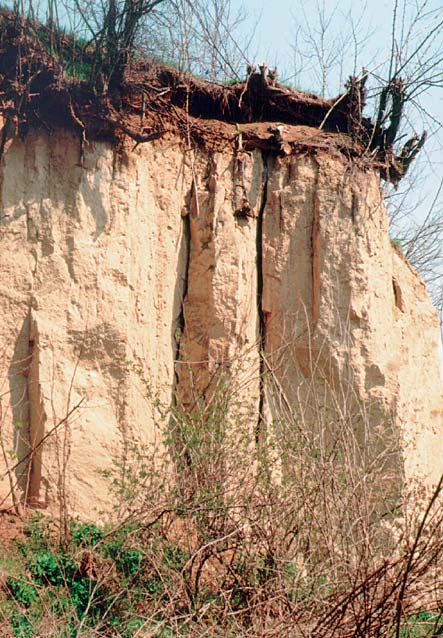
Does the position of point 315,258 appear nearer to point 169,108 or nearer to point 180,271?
point 180,271

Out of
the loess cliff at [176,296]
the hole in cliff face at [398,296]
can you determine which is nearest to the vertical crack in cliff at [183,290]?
the loess cliff at [176,296]

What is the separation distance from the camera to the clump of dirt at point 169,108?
7.41 meters

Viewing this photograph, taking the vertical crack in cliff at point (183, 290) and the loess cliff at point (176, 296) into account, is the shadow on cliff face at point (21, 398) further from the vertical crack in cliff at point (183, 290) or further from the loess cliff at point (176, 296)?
the vertical crack in cliff at point (183, 290)

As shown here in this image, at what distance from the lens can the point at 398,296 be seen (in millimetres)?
9008

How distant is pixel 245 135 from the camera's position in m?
8.31

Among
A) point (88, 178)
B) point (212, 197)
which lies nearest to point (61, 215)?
point (88, 178)

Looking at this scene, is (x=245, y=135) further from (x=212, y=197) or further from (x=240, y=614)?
(x=240, y=614)

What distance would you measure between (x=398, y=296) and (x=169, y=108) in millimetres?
2987

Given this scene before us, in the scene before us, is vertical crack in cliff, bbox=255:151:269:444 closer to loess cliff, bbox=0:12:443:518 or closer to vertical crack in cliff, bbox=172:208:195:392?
loess cliff, bbox=0:12:443:518

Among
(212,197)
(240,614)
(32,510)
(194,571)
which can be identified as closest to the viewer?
(240,614)

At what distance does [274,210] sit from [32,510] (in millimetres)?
3486

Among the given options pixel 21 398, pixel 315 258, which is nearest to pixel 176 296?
pixel 315 258

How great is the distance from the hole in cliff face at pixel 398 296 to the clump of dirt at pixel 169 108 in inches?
41.5

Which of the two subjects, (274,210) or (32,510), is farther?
(274,210)
